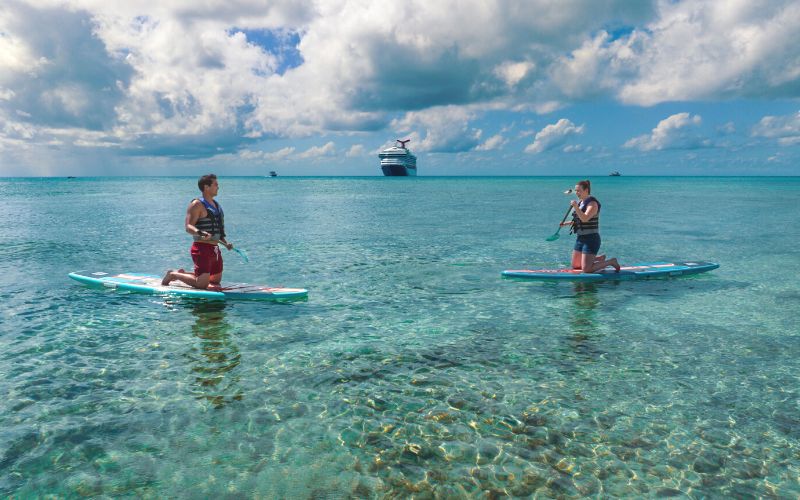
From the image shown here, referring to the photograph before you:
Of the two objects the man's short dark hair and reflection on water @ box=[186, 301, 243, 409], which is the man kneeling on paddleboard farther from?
reflection on water @ box=[186, 301, 243, 409]

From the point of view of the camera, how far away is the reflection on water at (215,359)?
301 inches

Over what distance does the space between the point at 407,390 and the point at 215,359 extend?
12.3ft

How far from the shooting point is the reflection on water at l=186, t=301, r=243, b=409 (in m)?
7.65

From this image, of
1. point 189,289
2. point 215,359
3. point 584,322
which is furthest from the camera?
point 189,289

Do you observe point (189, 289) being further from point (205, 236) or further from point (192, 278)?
point (205, 236)

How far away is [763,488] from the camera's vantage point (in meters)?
5.54

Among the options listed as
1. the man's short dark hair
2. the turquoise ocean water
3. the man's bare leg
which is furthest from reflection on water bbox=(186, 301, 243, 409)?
the man's short dark hair

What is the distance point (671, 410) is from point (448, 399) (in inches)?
131

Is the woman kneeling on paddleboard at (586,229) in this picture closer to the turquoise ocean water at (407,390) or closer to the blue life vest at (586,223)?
the blue life vest at (586,223)

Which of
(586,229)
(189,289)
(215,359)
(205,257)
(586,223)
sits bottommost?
(215,359)

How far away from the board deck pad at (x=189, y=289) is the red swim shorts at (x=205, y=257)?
0.55 meters

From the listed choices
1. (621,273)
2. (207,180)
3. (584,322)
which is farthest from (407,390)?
(621,273)

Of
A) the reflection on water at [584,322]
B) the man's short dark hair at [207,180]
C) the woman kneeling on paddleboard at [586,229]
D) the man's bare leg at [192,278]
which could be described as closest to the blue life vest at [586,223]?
the woman kneeling on paddleboard at [586,229]

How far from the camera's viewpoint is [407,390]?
7.86 meters
